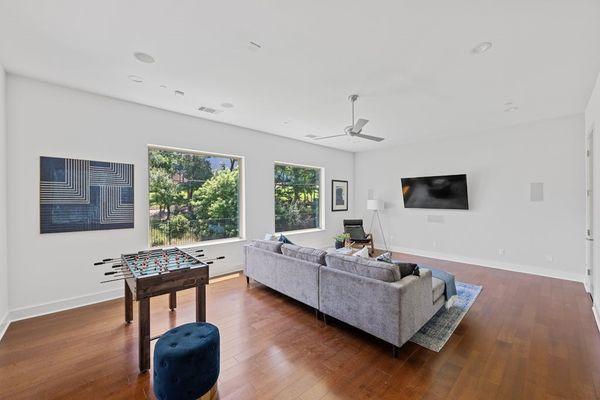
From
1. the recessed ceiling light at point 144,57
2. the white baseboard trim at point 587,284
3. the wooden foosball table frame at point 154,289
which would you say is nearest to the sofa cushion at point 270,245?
the wooden foosball table frame at point 154,289

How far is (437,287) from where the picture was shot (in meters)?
3.19

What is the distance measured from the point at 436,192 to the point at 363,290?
468 cm

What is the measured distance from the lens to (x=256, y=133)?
18.9 feet

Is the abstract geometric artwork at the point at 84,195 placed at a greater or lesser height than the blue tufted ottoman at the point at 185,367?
greater

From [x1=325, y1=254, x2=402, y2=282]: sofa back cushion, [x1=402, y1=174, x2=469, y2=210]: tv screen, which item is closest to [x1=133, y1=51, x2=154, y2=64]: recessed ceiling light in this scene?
[x1=325, y1=254, x2=402, y2=282]: sofa back cushion

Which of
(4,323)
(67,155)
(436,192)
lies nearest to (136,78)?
(67,155)

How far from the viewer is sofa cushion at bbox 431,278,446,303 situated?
10.2 ft

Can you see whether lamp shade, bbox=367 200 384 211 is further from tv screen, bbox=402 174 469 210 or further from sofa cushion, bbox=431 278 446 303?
sofa cushion, bbox=431 278 446 303

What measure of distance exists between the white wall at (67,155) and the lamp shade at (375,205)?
453cm

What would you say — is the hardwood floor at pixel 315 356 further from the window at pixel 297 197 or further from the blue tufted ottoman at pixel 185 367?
the window at pixel 297 197

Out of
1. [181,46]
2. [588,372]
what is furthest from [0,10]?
[588,372]

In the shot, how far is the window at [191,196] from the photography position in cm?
450

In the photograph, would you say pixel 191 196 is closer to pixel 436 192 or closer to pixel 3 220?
pixel 3 220

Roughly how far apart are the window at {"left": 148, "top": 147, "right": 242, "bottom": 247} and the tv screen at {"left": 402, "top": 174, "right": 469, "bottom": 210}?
4.46 meters
